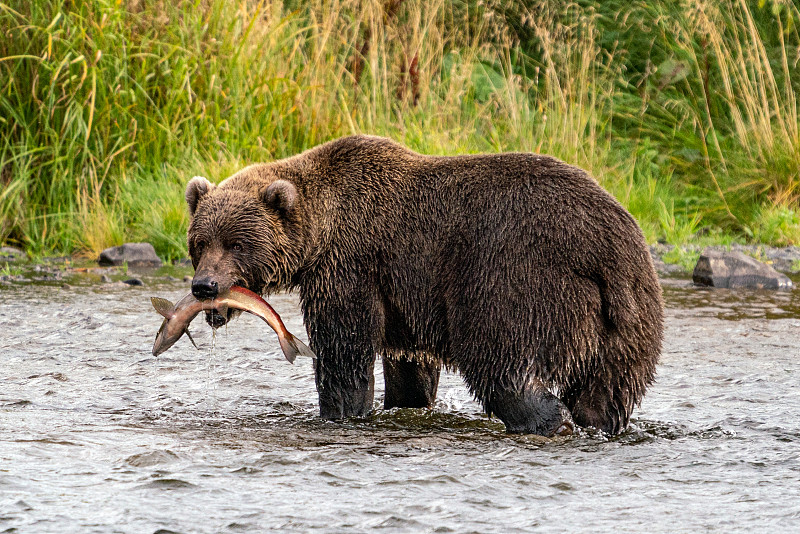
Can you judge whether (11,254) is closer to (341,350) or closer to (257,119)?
(257,119)

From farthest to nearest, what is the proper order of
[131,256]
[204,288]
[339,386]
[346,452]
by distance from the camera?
[131,256], [339,386], [204,288], [346,452]

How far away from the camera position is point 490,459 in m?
4.20

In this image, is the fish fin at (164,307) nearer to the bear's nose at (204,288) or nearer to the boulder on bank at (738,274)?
→ the bear's nose at (204,288)

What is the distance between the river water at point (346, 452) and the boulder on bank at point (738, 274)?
6.39 feet

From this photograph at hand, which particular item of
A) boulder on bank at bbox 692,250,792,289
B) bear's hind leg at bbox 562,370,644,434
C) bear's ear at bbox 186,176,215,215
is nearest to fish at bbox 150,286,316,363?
bear's ear at bbox 186,176,215,215

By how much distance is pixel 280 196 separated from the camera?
503 centimetres

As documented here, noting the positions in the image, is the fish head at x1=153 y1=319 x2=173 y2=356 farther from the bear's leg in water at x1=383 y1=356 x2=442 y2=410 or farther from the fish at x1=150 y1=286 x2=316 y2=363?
the bear's leg in water at x1=383 y1=356 x2=442 y2=410

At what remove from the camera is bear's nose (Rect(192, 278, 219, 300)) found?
4832 mm

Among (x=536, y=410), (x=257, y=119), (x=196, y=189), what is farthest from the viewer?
(x=257, y=119)

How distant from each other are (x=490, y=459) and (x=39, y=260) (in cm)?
663

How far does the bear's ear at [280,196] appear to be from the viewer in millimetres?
5012

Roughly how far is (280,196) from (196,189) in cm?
52

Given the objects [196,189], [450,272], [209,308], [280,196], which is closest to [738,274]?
[450,272]

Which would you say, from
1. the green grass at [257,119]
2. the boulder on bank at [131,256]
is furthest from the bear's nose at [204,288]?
the boulder on bank at [131,256]
